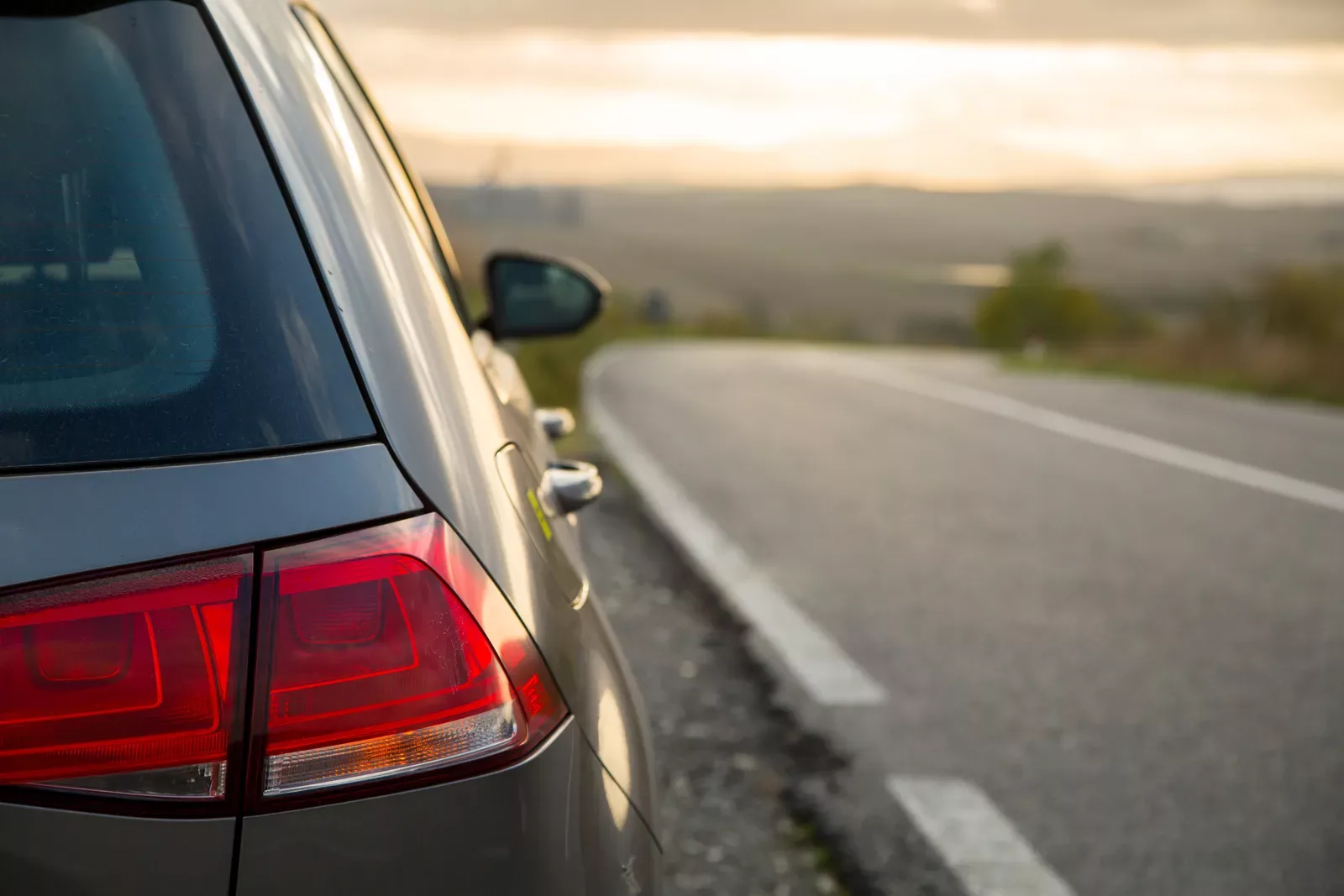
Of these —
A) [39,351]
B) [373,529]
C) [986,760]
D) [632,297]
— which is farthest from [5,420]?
[632,297]

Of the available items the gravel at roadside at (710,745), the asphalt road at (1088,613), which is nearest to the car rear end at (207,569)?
the gravel at roadside at (710,745)

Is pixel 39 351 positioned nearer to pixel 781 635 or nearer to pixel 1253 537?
pixel 781 635

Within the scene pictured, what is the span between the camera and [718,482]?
7543 mm

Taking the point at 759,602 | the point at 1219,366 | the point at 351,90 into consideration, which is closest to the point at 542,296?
the point at 351,90

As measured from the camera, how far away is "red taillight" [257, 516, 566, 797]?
3.95 feet

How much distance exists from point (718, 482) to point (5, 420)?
6393 millimetres

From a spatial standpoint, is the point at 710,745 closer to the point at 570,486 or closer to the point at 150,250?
the point at 570,486

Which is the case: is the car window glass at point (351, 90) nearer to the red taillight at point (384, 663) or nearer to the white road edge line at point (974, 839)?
the red taillight at point (384, 663)

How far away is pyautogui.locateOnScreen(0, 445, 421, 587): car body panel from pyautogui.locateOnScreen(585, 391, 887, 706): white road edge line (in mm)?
2817

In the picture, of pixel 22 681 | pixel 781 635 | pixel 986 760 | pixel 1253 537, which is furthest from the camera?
pixel 1253 537

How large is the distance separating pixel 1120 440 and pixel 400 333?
28.2 ft

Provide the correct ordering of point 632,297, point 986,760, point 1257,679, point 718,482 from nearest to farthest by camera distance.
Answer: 1. point 986,760
2. point 1257,679
3. point 718,482
4. point 632,297

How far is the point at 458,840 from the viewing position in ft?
4.05

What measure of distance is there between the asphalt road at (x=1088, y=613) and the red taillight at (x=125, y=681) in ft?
7.28
